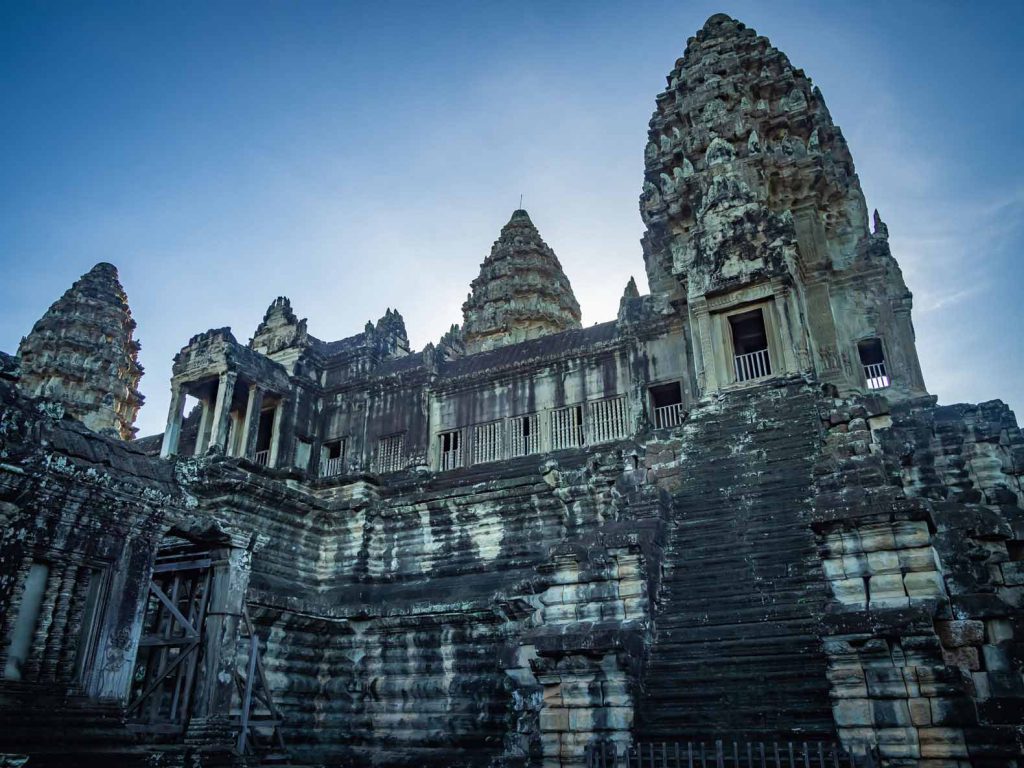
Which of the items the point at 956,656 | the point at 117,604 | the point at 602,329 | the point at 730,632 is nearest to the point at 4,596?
the point at 117,604

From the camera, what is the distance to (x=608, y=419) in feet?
61.5

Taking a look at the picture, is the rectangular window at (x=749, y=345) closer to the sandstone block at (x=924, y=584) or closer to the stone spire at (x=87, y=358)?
the sandstone block at (x=924, y=584)

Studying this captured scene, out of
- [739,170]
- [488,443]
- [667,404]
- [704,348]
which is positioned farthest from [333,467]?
[739,170]

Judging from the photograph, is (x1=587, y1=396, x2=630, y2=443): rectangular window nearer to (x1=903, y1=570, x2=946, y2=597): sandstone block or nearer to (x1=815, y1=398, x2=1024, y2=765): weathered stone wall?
(x1=815, y1=398, x2=1024, y2=765): weathered stone wall

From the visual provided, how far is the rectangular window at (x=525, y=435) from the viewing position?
1950 centimetres

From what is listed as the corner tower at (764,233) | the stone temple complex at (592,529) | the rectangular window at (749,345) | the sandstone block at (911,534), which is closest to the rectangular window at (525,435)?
the stone temple complex at (592,529)

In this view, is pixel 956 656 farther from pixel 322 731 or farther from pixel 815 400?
pixel 322 731

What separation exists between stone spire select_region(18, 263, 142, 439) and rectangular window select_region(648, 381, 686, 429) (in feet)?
79.2

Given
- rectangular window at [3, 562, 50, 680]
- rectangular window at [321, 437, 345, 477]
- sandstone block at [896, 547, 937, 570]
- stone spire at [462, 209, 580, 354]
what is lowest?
rectangular window at [3, 562, 50, 680]

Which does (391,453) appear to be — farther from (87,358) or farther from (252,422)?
(87,358)

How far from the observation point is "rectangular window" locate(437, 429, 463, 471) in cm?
2052

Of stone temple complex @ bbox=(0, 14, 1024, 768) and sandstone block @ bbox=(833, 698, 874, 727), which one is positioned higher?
stone temple complex @ bbox=(0, 14, 1024, 768)

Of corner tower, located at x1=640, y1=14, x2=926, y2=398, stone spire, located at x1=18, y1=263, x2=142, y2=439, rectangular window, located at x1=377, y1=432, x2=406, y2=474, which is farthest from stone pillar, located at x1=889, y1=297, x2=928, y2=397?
stone spire, located at x1=18, y1=263, x2=142, y2=439

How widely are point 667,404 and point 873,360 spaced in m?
4.59
